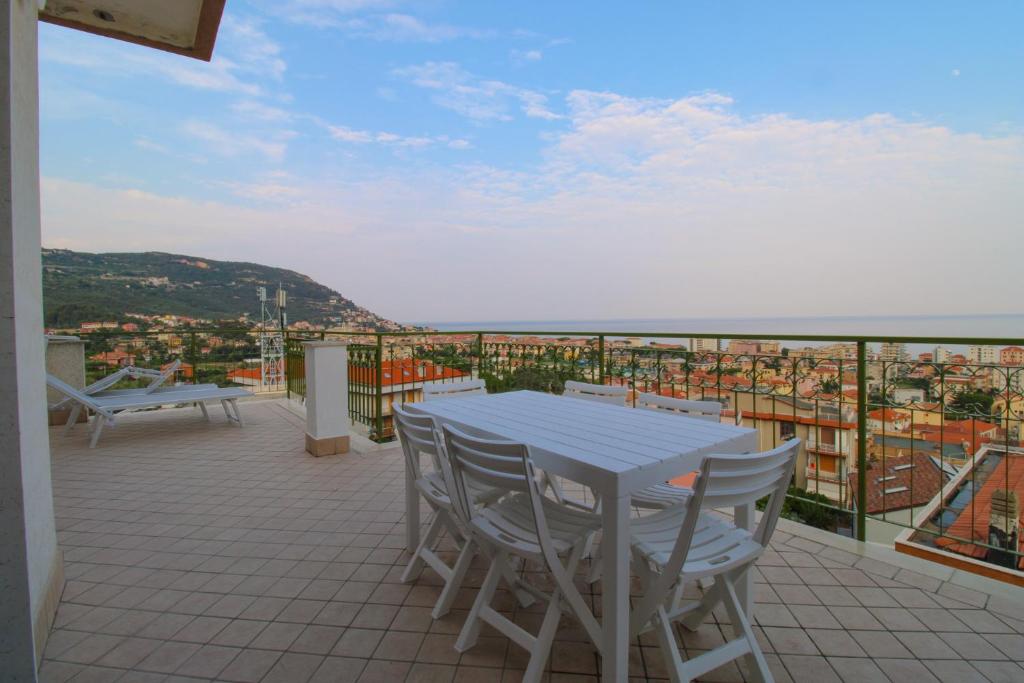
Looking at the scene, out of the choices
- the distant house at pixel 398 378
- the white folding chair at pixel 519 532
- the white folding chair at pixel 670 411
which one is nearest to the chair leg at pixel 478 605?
the white folding chair at pixel 519 532

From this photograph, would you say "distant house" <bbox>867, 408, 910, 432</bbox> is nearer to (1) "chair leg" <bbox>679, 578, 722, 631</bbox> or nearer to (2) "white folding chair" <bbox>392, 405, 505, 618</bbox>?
(1) "chair leg" <bbox>679, 578, 722, 631</bbox>

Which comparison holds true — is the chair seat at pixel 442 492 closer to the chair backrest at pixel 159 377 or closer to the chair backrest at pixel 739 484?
the chair backrest at pixel 739 484

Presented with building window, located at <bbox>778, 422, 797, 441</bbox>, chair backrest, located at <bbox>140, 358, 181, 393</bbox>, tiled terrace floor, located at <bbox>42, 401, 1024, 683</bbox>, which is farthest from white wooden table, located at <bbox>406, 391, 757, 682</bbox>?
chair backrest, located at <bbox>140, 358, 181, 393</bbox>

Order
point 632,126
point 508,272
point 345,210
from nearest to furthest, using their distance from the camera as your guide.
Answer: point 632,126
point 345,210
point 508,272

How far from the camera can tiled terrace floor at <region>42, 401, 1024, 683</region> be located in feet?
5.74

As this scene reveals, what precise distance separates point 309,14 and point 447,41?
2.81 metres

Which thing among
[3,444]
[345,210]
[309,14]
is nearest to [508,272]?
[345,210]

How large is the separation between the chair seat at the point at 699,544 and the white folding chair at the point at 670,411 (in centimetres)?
16

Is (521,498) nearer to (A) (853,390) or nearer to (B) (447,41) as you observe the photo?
(A) (853,390)

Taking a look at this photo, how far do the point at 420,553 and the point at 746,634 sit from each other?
4.87ft

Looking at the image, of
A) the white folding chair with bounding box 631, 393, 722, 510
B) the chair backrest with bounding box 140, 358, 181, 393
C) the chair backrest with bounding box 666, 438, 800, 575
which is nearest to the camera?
the chair backrest with bounding box 666, 438, 800, 575

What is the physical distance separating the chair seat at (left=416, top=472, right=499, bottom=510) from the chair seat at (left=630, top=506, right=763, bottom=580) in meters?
0.75

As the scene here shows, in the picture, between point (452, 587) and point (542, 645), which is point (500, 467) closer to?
point (542, 645)

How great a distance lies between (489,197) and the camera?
12.4 m
